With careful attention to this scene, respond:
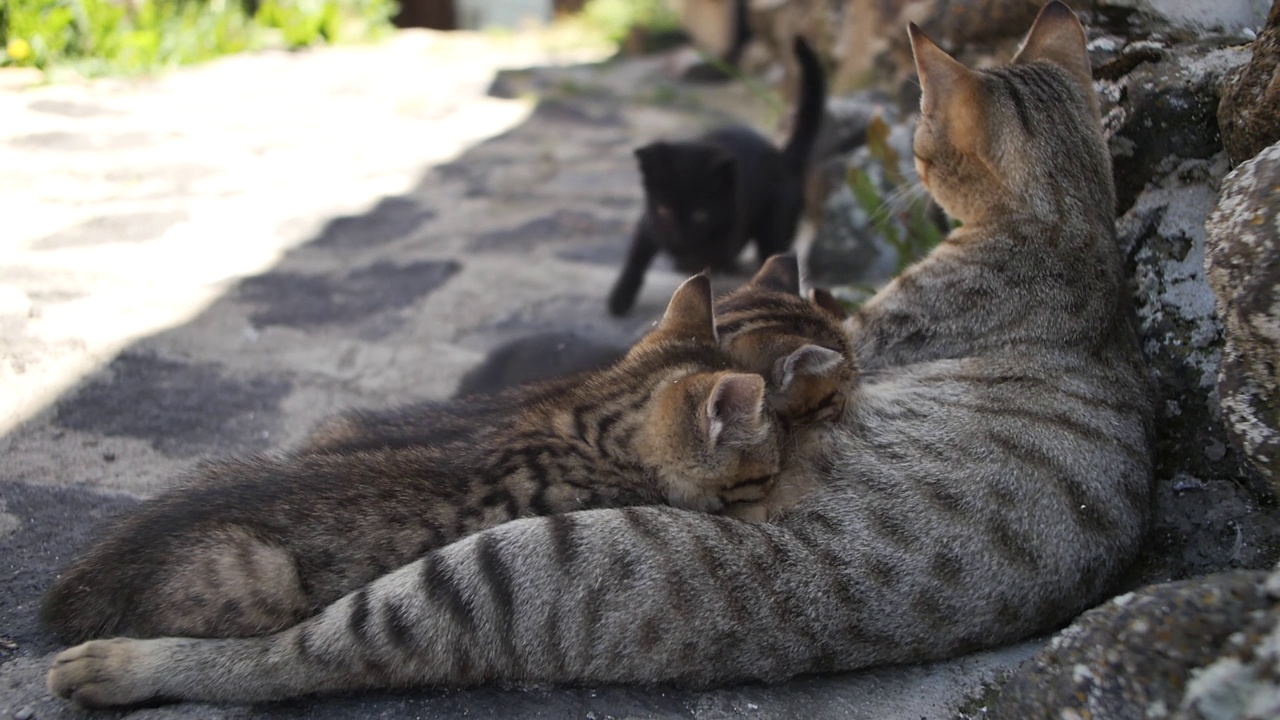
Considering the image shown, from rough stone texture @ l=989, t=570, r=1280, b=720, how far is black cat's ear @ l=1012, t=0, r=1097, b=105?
7.60 ft

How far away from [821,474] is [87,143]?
5.67 metres

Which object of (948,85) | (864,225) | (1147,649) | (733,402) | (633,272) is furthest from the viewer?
(864,225)

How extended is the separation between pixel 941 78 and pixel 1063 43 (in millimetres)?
583

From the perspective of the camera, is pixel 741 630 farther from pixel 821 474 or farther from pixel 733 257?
pixel 733 257

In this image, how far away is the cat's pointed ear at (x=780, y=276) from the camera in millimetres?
4027

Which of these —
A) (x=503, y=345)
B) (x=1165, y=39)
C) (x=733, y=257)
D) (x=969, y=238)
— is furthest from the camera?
(x=733, y=257)

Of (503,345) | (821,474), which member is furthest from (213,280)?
(821,474)

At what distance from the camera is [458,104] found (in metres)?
9.61

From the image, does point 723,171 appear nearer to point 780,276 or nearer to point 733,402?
point 780,276

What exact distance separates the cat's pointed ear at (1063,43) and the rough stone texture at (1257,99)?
862 mm

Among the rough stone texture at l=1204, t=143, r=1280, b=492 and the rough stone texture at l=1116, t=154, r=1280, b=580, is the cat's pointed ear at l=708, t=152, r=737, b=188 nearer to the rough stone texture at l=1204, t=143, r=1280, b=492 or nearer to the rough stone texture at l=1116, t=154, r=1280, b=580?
the rough stone texture at l=1116, t=154, r=1280, b=580


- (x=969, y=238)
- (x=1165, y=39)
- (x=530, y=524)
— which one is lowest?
Answer: (x=530, y=524)

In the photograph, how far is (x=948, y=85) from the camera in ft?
12.3

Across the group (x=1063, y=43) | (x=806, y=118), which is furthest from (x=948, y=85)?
(x=806, y=118)
